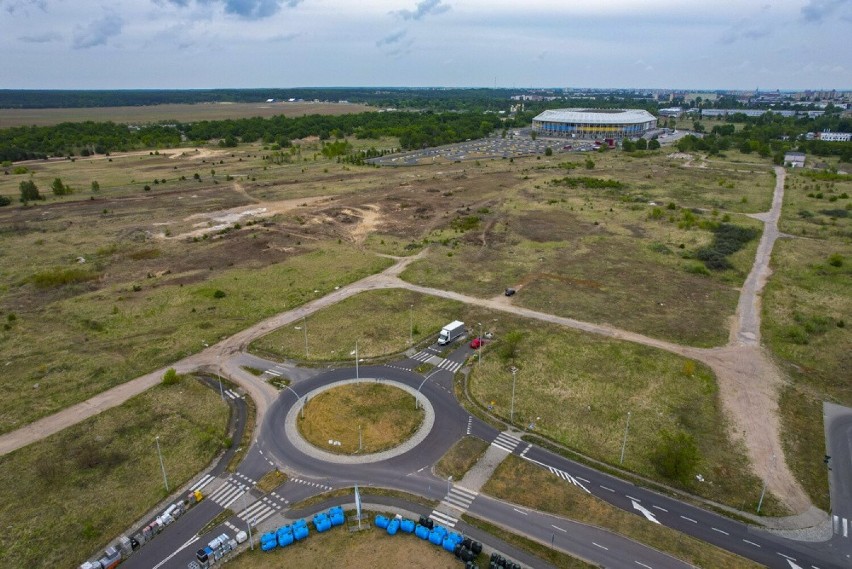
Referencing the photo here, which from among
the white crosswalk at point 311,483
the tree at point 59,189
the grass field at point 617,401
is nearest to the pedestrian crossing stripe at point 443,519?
the white crosswalk at point 311,483

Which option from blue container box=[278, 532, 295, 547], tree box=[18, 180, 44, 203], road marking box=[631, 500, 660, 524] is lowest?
road marking box=[631, 500, 660, 524]

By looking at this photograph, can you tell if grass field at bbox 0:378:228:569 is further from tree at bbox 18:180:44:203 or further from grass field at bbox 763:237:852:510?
tree at bbox 18:180:44:203

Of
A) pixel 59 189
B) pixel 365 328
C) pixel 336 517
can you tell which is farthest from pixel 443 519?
pixel 59 189

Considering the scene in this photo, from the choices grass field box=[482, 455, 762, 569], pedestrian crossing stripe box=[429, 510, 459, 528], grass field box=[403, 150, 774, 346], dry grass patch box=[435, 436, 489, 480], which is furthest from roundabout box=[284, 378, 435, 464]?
grass field box=[403, 150, 774, 346]

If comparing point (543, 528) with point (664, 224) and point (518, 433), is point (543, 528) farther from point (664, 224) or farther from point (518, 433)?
point (664, 224)

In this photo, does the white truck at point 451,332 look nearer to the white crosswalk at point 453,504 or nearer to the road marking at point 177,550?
the white crosswalk at point 453,504

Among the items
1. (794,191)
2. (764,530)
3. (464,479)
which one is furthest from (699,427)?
(794,191)

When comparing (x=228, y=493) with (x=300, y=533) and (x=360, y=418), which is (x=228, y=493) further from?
(x=360, y=418)
